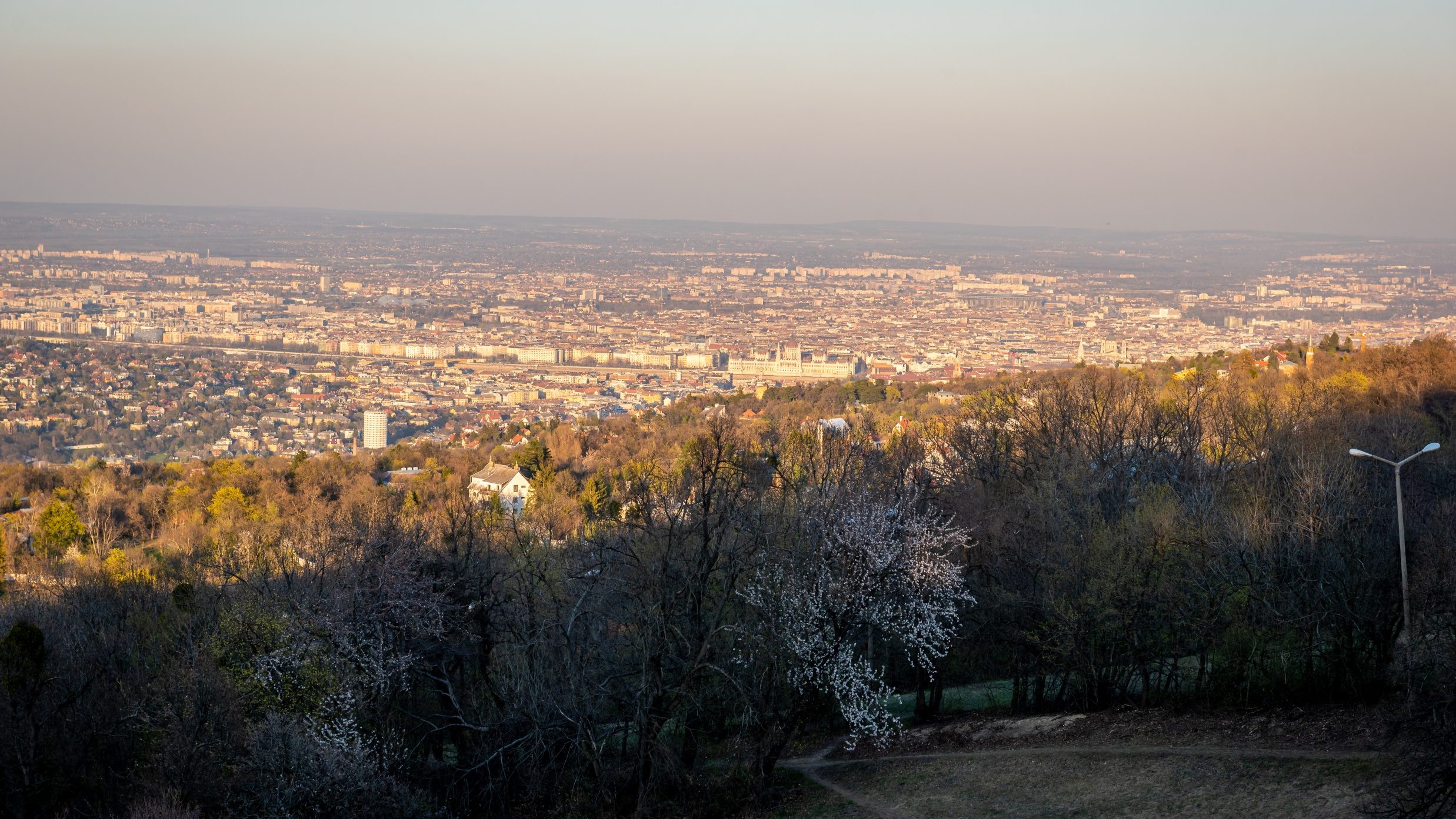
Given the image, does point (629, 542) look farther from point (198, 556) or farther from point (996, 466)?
point (198, 556)

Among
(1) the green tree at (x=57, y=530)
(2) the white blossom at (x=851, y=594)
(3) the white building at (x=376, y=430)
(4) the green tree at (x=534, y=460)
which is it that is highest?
(2) the white blossom at (x=851, y=594)

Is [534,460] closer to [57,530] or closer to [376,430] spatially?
[57,530]

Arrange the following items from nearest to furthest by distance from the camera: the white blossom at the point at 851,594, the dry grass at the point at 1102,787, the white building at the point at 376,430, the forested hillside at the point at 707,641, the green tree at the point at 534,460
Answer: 1. the dry grass at the point at 1102,787
2. the forested hillside at the point at 707,641
3. the white blossom at the point at 851,594
4. the green tree at the point at 534,460
5. the white building at the point at 376,430

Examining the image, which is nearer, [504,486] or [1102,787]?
[1102,787]

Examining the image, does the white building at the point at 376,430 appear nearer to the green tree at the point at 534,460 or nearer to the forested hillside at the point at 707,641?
the green tree at the point at 534,460


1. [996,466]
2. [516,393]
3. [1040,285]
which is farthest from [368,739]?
[1040,285]

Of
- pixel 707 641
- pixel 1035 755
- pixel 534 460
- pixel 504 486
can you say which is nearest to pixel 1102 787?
pixel 1035 755

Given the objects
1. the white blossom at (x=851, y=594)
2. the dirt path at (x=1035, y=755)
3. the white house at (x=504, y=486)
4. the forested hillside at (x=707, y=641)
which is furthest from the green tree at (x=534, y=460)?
the white blossom at (x=851, y=594)

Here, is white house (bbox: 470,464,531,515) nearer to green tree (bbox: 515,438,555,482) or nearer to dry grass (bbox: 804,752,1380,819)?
green tree (bbox: 515,438,555,482)
